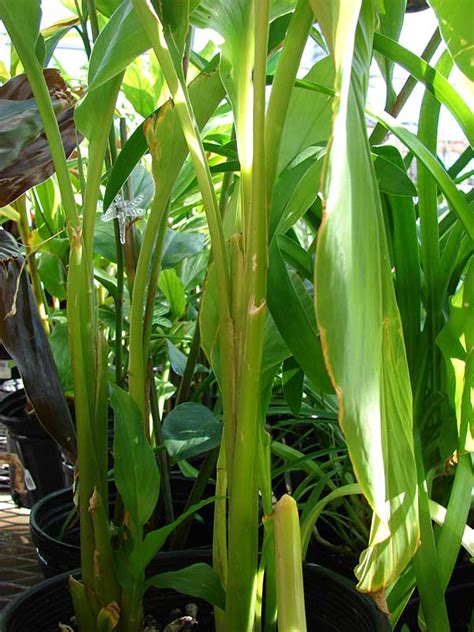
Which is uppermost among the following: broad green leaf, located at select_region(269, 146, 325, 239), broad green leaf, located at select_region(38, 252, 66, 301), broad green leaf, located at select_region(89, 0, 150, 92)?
broad green leaf, located at select_region(89, 0, 150, 92)

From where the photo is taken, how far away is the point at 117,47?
15.6 inches

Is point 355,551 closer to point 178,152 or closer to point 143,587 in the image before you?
point 143,587

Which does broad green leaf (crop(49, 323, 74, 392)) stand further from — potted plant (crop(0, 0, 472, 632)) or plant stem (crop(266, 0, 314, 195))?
plant stem (crop(266, 0, 314, 195))

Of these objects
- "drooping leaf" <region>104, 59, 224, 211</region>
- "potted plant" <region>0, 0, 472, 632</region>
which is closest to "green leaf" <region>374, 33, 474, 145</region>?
"potted plant" <region>0, 0, 472, 632</region>

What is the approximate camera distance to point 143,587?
0.44 metres

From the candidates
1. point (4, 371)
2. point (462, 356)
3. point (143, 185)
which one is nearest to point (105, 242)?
point (143, 185)

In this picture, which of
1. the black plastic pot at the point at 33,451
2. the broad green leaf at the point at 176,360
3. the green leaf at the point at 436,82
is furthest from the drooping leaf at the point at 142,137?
the black plastic pot at the point at 33,451

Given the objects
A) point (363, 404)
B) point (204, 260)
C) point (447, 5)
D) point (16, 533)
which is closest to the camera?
point (363, 404)

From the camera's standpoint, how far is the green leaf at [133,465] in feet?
1.45

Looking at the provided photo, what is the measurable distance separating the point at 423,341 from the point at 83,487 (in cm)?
26

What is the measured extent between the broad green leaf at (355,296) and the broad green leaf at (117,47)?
0.50 feet

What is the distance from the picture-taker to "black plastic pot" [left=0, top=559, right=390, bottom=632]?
0.43 metres

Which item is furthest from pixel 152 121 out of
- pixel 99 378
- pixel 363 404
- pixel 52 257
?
pixel 52 257

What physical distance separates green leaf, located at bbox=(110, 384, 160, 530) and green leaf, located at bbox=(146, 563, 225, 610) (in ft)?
0.13
